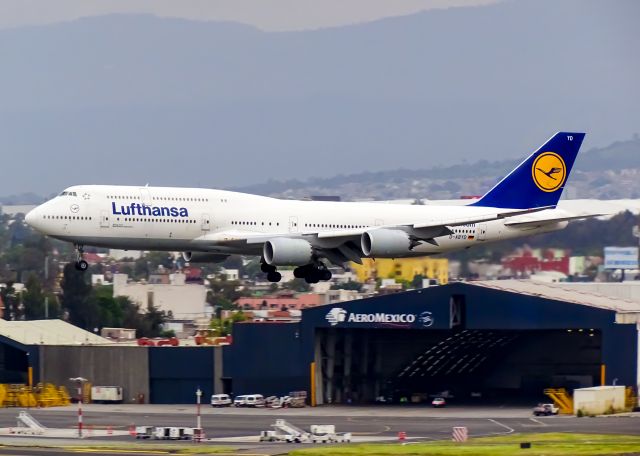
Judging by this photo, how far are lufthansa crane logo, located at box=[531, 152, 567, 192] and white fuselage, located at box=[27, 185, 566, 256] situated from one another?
10237 millimetres

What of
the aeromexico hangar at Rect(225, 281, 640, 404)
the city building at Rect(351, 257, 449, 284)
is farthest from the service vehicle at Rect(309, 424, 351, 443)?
the city building at Rect(351, 257, 449, 284)

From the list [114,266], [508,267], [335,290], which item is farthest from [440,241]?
[114,266]

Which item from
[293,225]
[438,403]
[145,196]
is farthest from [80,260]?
[438,403]

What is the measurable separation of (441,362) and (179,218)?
102ft

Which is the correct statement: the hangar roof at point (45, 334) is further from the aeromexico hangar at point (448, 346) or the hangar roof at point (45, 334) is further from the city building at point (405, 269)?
the city building at point (405, 269)

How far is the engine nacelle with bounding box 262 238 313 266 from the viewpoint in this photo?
7094cm

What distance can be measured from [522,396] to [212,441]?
34092mm

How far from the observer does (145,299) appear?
140 meters

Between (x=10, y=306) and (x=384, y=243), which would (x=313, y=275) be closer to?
(x=384, y=243)

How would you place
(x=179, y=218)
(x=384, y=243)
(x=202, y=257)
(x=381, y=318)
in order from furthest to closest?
(x=381, y=318), (x=202, y=257), (x=384, y=243), (x=179, y=218)

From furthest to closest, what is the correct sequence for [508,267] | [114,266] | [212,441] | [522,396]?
[114,266] → [508,267] → [522,396] → [212,441]

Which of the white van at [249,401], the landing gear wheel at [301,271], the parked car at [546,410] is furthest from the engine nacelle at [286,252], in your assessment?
the white van at [249,401]

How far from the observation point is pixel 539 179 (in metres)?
81.8

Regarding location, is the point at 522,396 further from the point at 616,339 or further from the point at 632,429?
the point at 632,429
